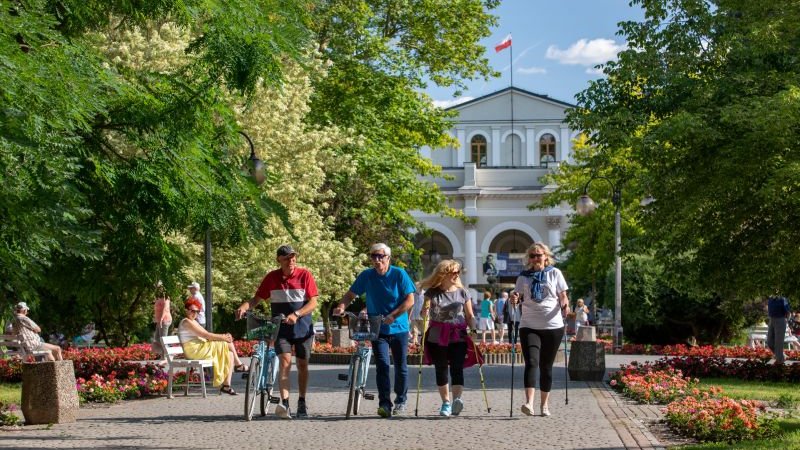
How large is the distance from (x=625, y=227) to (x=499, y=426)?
40.4 meters

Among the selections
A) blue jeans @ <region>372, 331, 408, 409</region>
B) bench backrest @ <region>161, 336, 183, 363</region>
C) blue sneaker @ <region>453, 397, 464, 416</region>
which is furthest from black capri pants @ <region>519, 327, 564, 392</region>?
bench backrest @ <region>161, 336, 183, 363</region>

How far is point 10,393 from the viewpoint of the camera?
18453 millimetres

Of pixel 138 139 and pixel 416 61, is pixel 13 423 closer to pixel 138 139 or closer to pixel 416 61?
pixel 138 139

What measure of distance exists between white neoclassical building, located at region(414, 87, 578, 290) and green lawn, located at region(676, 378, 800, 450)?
58.6 m

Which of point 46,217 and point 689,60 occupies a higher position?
point 689,60

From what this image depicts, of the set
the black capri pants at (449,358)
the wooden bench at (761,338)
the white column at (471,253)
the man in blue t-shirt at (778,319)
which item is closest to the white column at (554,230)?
the white column at (471,253)

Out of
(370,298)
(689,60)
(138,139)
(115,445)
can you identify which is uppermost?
(689,60)

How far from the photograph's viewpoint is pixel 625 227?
52.0 meters

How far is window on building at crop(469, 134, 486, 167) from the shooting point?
303ft

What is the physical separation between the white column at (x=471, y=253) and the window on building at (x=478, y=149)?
364 inches

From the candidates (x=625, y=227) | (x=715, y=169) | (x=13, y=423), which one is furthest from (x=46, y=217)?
(x=625, y=227)

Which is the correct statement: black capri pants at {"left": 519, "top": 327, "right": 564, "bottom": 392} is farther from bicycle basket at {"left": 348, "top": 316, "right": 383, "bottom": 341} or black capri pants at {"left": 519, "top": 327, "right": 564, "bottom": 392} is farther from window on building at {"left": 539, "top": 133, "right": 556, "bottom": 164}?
window on building at {"left": 539, "top": 133, "right": 556, "bottom": 164}

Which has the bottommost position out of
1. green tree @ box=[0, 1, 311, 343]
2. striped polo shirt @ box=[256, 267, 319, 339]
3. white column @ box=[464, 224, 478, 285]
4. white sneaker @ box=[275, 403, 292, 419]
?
white sneaker @ box=[275, 403, 292, 419]

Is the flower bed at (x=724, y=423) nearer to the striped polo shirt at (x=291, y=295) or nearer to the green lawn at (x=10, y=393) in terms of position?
the striped polo shirt at (x=291, y=295)
